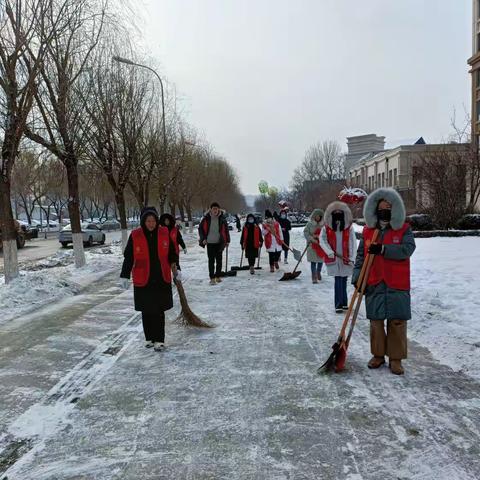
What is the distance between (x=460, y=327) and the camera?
6199 millimetres

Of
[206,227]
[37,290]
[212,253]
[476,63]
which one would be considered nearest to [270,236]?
[212,253]

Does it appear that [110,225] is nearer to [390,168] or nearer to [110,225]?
[110,225]

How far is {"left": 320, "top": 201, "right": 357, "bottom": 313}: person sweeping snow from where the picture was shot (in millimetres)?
7672

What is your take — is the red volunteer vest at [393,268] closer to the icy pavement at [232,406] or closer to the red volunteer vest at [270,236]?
the icy pavement at [232,406]

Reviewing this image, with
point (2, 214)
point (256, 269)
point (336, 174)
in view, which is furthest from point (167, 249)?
point (336, 174)

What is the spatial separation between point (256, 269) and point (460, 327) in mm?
7787

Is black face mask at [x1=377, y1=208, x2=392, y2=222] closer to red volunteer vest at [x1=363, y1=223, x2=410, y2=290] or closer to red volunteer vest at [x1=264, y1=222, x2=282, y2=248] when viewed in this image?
red volunteer vest at [x1=363, y1=223, x2=410, y2=290]

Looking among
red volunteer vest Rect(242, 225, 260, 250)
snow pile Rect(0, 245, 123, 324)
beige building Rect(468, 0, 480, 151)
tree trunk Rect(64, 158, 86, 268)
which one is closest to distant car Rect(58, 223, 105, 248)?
tree trunk Rect(64, 158, 86, 268)

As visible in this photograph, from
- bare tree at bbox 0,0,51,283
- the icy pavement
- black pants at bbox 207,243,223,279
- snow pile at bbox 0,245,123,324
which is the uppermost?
bare tree at bbox 0,0,51,283

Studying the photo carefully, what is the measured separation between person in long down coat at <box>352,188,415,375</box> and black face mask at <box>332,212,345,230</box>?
10.4 ft

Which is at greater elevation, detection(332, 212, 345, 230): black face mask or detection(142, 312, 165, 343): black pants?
detection(332, 212, 345, 230): black face mask

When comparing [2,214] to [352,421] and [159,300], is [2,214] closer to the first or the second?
[159,300]

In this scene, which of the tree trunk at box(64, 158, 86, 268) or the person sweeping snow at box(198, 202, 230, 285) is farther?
the tree trunk at box(64, 158, 86, 268)

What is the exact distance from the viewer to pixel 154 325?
5.78m
